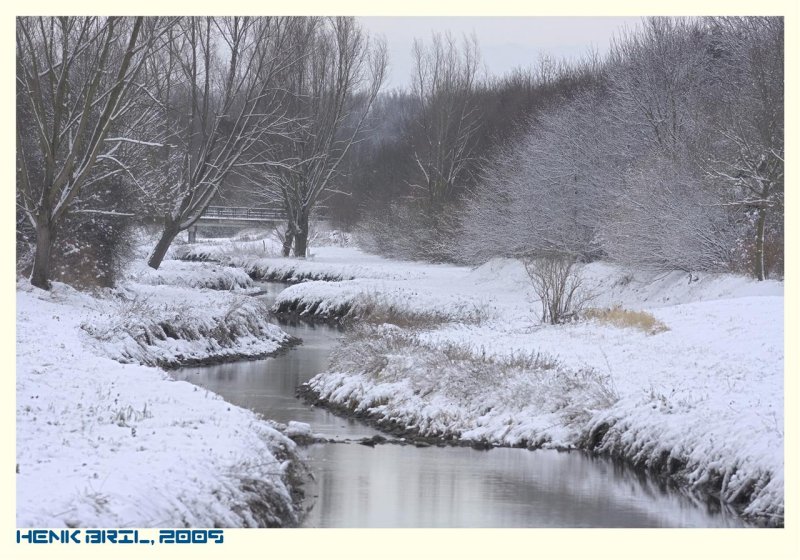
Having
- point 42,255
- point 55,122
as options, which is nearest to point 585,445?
point 42,255

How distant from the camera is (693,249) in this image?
29.0 m

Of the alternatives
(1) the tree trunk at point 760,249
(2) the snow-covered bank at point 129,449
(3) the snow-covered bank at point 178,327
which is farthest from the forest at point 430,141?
(2) the snow-covered bank at point 129,449

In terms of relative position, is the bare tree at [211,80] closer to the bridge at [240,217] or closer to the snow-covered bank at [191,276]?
the snow-covered bank at [191,276]

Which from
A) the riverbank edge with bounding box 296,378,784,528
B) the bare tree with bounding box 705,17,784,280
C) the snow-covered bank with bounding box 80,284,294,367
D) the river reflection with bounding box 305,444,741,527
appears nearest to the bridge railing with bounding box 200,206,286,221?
the snow-covered bank with bounding box 80,284,294,367

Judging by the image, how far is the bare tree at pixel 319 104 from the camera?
4234cm

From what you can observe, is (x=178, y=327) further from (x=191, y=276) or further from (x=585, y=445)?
(x=191, y=276)

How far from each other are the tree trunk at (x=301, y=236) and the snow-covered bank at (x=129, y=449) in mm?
27677

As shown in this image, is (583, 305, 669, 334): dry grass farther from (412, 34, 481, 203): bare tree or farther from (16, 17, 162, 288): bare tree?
(412, 34, 481, 203): bare tree

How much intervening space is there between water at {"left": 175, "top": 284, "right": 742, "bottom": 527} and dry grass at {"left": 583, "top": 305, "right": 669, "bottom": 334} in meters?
7.06

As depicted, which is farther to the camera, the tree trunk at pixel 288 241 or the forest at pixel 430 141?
the tree trunk at pixel 288 241
